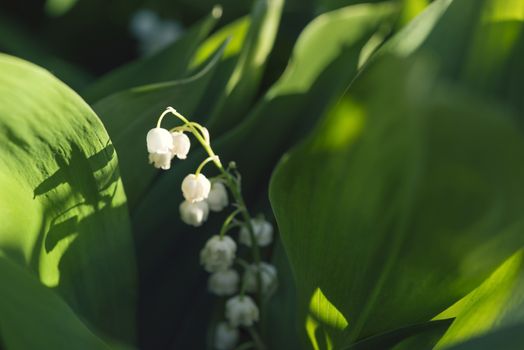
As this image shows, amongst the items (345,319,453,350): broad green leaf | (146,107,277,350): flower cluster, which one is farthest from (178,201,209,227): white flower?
(345,319,453,350): broad green leaf

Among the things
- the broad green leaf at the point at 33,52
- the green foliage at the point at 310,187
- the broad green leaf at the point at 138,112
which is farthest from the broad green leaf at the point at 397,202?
the broad green leaf at the point at 33,52

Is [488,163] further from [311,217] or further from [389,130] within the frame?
[311,217]

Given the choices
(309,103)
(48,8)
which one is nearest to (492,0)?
(309,103)

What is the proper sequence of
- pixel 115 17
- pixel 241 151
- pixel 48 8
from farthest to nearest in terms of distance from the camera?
pixel 115 17 → pixel 48 8 → pixel 241 151

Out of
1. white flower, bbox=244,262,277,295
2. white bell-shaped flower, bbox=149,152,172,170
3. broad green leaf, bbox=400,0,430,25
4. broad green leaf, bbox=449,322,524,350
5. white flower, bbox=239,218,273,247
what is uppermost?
broad green leaf, bbox=400,0,430,25

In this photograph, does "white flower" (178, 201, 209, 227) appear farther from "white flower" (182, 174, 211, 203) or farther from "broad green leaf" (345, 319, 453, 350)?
"broad green leaf" (345, 319, 453, 350)

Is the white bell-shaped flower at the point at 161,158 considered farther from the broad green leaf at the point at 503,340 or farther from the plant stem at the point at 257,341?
the broad green leaf at the point at 503,340
